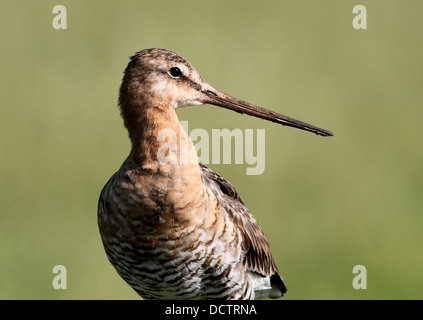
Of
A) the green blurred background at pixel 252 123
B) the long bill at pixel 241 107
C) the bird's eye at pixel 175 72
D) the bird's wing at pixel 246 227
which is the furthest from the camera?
the green blurred background at pixel 252 123

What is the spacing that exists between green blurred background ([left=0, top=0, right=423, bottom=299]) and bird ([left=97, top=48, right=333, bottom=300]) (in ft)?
11.8

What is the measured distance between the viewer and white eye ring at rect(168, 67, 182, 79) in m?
5.86

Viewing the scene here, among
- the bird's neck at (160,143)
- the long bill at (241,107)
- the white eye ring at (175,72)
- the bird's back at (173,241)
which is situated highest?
the white eye ring at (175,72)

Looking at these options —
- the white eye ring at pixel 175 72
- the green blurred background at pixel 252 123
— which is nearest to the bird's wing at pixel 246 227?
the white eye ring at pixel 175 72

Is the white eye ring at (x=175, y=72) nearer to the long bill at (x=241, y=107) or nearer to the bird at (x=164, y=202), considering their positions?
the bird at (x=164, y=202)

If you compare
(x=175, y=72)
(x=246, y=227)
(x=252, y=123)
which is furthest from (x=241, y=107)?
(x=252, y=123)

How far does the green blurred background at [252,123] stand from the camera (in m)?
10.3

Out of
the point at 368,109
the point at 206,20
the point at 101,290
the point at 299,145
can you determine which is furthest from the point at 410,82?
the point at 101,290

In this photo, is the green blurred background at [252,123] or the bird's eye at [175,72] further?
the green blurred background at [252,123]

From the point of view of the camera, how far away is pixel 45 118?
11.9 meters

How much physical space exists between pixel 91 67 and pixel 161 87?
6.10 meters

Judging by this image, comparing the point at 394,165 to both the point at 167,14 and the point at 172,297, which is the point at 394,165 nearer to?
the point at 167,14

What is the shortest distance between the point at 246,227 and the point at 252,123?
5439 mm

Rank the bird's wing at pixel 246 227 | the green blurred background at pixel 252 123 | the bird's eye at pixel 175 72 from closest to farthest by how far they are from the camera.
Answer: the bird's eye at pixel 175 72 → the bird's wing at pixel 246 227 → the green blurred background at pixel 252 123
